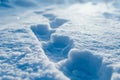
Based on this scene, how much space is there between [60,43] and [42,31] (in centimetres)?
48

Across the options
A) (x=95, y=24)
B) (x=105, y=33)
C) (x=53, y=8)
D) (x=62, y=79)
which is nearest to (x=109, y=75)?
(x=62, y=79)

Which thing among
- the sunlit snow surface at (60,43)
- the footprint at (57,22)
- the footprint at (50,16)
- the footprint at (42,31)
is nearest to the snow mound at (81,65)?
the sunlit snow surface at (60,43)

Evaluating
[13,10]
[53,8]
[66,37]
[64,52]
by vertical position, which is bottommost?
[64,52]

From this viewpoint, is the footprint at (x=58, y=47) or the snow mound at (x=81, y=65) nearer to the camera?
the snow mound at (x=81, y=65)

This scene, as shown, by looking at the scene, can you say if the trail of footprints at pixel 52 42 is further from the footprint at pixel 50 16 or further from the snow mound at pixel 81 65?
the footprint at pixel 50 16

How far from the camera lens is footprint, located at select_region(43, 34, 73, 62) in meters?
2.76

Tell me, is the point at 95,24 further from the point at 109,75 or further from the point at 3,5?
the point at 3,5

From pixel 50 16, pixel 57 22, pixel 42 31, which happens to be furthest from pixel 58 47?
pixel 50 16

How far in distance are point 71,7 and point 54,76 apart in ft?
9.17

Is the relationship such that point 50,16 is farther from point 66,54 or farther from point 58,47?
point 66,54

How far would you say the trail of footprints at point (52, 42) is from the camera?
2775 mm

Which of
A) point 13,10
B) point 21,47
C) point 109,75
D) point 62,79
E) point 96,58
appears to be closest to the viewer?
point 62,79

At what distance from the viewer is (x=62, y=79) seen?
204 centimetres

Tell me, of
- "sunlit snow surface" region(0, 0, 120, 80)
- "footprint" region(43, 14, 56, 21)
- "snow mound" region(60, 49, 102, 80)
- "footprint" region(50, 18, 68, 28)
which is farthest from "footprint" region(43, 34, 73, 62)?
"footprint" region(43, 14, 56, 21)
